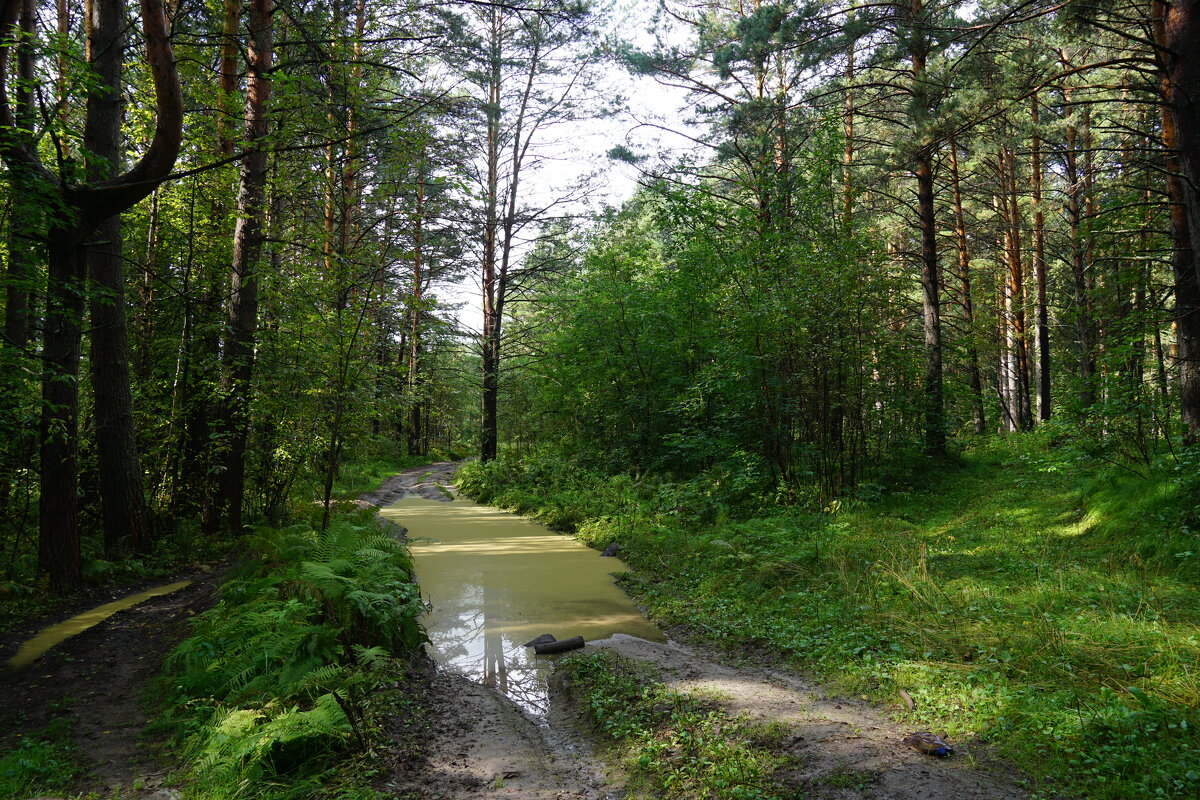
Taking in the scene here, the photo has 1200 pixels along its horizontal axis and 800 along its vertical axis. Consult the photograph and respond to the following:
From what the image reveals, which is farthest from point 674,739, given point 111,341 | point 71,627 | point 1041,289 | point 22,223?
point 1041,289

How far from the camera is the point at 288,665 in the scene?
13.7 feet

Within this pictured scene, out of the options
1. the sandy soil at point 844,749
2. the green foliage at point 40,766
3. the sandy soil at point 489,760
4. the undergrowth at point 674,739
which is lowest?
the sandy soil at point 489,760

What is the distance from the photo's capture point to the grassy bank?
3.46 metres

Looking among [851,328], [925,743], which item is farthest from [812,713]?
[851,328]

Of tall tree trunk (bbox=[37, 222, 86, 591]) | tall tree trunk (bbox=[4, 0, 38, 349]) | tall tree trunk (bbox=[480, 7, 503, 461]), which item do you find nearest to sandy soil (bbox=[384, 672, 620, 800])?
tall tree trunk (bbox=[37, 222, 86, 591])

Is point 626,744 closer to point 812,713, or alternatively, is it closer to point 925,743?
point 812,713

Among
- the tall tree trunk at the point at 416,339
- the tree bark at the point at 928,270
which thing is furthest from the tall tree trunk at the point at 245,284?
the tree bark at the point at 928,270

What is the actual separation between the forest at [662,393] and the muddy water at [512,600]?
58 centimetres

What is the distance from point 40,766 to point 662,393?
11.6 m

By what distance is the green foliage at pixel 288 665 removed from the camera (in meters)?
3.40

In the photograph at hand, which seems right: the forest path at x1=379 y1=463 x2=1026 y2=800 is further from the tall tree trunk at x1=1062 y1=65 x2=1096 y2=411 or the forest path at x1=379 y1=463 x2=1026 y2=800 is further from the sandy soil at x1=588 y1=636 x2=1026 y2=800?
the tall tree trunk at x1=1062 y1=65 x2=1096 y2=411

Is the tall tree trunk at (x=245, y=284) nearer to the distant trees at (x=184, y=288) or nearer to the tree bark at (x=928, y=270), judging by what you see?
the distant trees at (x=184, y=288)

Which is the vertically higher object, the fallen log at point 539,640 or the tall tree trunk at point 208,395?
the tall tree trunk at point 208,395

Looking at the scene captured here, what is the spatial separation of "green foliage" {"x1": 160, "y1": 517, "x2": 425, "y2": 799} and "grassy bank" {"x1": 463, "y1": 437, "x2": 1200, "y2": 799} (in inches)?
123
